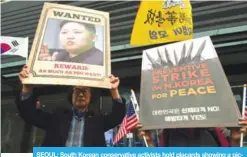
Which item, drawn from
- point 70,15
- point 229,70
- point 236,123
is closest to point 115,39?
point 229,70

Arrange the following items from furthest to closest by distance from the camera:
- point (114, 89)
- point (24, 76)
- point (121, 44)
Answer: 1. point (121, 44)
2. point (114, 89)
3. point (24, 76)

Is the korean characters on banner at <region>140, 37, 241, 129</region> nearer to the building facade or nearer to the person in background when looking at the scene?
the person in background

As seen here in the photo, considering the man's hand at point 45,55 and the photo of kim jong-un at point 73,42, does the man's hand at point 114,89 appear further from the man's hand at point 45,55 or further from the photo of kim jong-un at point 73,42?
the man's hand at point 45,55

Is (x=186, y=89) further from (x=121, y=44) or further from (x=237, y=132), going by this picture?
(x=121, y=44)

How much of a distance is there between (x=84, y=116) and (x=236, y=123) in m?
1.20

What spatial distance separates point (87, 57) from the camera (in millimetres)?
3182

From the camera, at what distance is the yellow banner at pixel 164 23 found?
3730 mm

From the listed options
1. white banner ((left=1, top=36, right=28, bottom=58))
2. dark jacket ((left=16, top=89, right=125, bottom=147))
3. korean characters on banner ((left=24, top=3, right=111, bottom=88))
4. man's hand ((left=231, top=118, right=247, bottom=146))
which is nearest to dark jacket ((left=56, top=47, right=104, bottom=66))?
korean characters on banner ((left=24, top=3, right=111, bottom=88))

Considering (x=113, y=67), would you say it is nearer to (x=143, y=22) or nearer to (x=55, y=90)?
(x=55, y=90)
